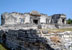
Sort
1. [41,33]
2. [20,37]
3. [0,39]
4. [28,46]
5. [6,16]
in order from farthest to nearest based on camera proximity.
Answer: [6,16] → [0,39] → [20,37] → [28,46] → [41,33]

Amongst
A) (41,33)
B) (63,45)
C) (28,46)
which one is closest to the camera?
(63,45)

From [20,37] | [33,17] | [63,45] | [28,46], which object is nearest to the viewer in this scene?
[63,45]

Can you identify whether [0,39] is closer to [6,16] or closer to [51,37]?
[51,37]

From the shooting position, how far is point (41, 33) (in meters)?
8.77

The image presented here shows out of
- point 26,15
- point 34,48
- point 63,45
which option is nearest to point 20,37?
point 34,48

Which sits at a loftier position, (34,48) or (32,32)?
(32,32)

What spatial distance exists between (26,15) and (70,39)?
2488 centimetres

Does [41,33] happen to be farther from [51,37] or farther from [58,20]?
[58,20]

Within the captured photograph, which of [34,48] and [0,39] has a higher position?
[34,48]

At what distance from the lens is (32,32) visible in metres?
9.17

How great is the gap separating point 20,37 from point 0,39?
6217 mm

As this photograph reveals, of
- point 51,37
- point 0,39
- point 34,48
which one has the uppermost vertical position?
point 51,37

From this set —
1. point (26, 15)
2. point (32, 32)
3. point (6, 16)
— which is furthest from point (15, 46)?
point (26, 15)

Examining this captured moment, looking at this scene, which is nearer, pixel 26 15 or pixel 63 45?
pixel 63 45
